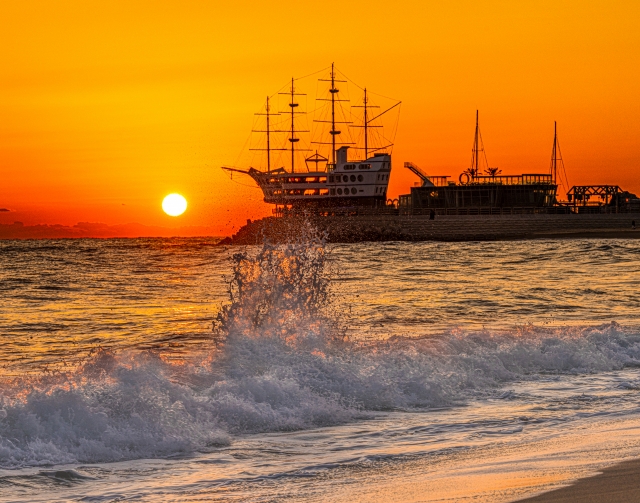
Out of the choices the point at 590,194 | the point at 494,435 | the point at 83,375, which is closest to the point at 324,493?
the point at 494,435

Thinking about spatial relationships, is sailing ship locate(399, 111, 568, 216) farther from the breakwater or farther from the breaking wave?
the breaking wave

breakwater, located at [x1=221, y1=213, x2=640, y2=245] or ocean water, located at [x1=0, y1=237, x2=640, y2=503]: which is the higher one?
breakwater, located at [x1=221, y1=213, x2=640, y2=245]

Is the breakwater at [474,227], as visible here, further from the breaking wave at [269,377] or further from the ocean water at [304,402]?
the breaking wave at [269,377]

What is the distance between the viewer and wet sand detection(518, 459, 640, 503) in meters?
5.76

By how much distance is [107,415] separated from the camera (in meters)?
8.41

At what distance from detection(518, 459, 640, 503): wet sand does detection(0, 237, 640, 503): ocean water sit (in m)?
0.17

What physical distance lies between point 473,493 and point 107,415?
13.1ft

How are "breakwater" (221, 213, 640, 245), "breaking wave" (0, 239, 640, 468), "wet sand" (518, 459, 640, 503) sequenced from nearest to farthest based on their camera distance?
"wet sand" (518, 459, 640, 503)
"breaking wave" (0, 239, 640, 468)
"breakwater" (221, 213, 640, 245)

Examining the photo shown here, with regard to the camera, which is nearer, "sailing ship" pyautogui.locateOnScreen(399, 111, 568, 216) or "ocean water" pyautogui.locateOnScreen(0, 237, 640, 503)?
"ocean water" pyautogui.locateOnScreen(0, 237, 640, 503)

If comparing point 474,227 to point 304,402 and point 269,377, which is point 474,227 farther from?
point 304,402

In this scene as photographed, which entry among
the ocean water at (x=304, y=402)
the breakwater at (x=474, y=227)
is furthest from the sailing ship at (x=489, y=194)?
the ocean water at (x=304, y=402)

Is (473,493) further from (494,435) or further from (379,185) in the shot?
(379,185)

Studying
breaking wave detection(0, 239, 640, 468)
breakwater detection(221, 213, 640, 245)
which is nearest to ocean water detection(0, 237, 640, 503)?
breaking wave detection(0, 239, 640, 468)

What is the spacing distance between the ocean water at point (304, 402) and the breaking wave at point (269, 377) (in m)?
0.03
